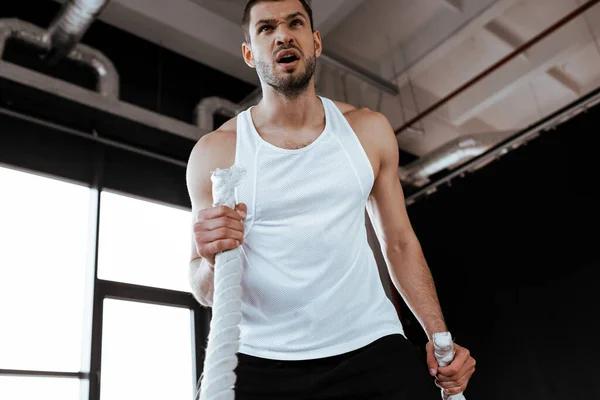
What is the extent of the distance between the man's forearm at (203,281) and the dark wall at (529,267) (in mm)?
3838

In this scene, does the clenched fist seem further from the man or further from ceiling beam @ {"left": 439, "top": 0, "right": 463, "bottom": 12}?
ceiling beam @ {"left": 439, "top": 0, "right": 463, "bottom": 12}

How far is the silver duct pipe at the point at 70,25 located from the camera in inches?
131

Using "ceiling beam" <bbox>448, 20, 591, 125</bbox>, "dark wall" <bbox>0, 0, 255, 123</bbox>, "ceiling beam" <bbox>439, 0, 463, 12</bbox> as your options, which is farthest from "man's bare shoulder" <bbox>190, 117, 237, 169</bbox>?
"ceiling beam" <bbox>448, 20, 591, 125</bbox>

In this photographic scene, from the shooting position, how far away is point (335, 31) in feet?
15.4

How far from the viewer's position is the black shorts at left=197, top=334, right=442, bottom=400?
1.12m

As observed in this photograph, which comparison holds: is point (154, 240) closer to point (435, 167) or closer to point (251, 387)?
point (435, 167)

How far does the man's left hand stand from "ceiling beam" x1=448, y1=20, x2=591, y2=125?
3953mm

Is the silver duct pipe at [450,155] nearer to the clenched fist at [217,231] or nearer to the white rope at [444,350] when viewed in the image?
the white rope at [444,350]

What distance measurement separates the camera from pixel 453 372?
1.20m

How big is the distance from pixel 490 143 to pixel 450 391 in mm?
3864

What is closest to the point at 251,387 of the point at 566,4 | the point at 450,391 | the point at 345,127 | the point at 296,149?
the point at 450,391

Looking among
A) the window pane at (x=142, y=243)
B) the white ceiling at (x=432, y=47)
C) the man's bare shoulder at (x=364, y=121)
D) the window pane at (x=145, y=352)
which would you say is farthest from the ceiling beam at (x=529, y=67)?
the man's bare shoulder at (x=364, y=121)

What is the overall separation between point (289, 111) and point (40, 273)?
2453 mm

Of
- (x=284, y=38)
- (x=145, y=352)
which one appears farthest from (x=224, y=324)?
(x=145, y=352)
